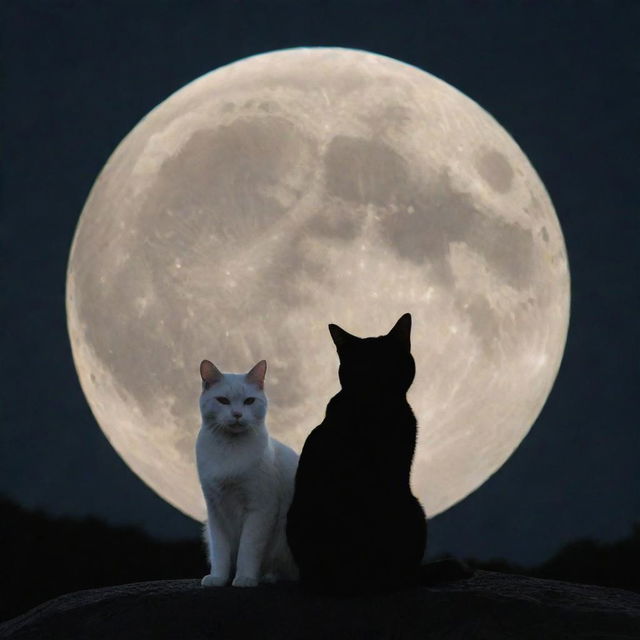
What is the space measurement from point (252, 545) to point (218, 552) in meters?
0.24

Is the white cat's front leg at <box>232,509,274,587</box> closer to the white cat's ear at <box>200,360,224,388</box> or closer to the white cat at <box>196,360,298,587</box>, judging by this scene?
the white cat at <box>196,360,298,587</box>

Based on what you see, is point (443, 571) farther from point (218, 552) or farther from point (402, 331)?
point (402, 331)

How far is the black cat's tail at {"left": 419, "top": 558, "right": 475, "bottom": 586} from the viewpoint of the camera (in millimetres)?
6008

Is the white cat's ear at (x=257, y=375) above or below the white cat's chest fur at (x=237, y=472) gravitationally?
above

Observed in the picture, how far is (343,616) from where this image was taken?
556 centimetres

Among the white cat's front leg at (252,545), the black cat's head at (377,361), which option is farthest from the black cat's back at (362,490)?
the white cat's front leg at (252,545)

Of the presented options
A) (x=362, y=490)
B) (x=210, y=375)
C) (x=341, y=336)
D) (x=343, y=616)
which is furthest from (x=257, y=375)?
(x=343, y=616)

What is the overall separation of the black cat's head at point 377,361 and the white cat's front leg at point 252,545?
0.86m

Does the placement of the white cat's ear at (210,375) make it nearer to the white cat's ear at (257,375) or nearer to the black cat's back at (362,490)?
the white cat's ear at (257,375)

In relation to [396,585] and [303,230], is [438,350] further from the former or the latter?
[396,585]

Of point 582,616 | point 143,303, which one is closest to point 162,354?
point 143,303

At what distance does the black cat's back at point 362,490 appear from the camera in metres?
5.61

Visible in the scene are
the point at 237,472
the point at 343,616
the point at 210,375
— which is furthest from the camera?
the point at 210,375

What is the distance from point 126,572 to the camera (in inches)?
457
